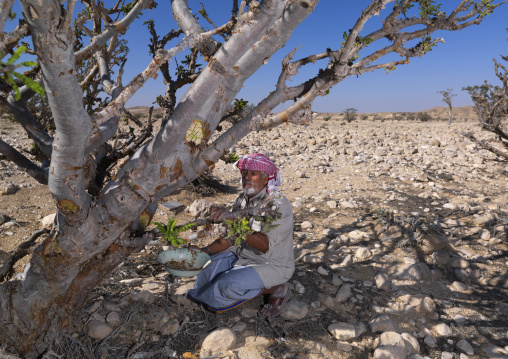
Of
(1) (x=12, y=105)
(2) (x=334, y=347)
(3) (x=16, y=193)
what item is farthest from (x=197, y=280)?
(3) (x=16, y=193)

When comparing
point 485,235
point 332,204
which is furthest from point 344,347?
point 332,204

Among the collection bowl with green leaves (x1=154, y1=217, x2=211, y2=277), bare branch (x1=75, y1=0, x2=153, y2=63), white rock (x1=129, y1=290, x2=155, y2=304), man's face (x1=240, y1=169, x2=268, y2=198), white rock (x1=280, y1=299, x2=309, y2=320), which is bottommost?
white rock (x1=280, y1=299, x2=309, y2=320)

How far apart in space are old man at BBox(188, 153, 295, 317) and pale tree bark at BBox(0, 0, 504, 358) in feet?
2.31

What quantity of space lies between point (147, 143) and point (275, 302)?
70.2 inches

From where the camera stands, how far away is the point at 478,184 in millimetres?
7445

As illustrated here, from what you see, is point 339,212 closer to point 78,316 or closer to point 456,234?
point 456,234

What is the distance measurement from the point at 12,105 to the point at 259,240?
2.17 metres

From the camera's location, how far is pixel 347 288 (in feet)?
10.8

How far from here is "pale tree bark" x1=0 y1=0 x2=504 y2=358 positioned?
1728 mm

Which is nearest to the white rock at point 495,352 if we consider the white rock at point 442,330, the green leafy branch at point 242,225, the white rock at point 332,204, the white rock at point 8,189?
the white rock at point 442,330

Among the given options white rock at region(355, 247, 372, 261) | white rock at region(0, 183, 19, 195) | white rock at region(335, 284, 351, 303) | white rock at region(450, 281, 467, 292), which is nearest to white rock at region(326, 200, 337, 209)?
white rock at region(355, 247, 372, 261)

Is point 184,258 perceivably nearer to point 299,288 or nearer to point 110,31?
point 299,288

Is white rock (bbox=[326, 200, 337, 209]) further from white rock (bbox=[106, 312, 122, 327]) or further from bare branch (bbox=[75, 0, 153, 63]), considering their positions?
bare branch (bbox=[75, 0, 153, 63])

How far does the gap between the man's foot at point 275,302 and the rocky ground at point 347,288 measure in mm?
69
